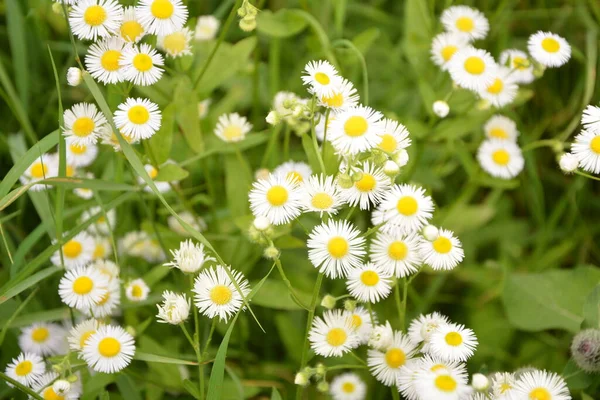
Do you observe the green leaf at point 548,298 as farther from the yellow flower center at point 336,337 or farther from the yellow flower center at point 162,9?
the yellow flower center at point 162,9

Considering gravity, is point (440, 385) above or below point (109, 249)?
below

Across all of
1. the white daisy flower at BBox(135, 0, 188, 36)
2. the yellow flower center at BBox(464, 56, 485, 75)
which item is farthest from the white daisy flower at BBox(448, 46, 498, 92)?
the white daisy flower at BBox(135, 0, 188, 36)

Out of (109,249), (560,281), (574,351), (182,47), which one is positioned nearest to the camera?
(574,351)

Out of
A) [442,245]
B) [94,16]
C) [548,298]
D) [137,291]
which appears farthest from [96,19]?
[548,298]

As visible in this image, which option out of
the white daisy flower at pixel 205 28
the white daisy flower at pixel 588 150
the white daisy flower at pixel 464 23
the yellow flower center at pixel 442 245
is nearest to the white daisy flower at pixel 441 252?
the yellow flower center at pixel 442 245

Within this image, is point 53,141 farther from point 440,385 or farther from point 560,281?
point 560,281

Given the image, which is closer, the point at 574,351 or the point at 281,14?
the point at 574,351

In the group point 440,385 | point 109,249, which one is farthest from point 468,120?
point 109,249
